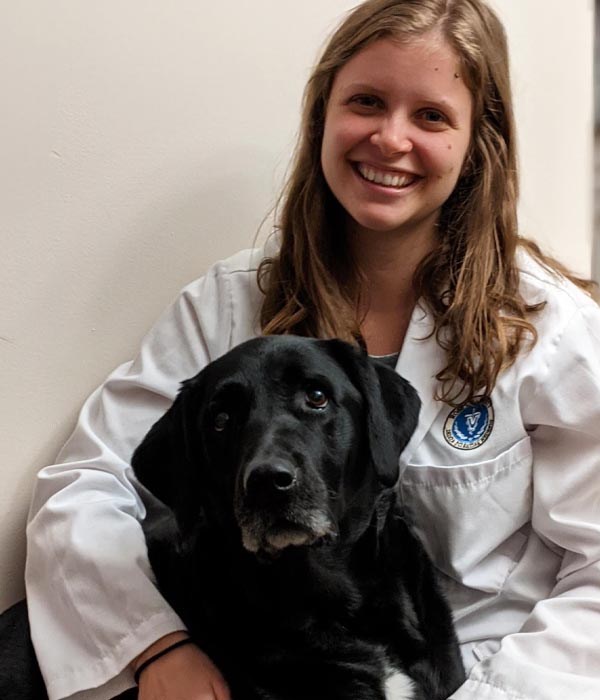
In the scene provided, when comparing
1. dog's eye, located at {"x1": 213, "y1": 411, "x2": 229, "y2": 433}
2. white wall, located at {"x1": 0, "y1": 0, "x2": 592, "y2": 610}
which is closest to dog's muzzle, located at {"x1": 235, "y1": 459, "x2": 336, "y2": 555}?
dog's eye, located at {"x1": 213, "y1": 411, "x2": 229, "y2": 433}

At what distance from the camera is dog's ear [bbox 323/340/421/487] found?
130cm

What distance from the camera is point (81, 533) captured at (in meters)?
1.41

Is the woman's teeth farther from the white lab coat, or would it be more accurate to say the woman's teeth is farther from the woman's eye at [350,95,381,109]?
the white lab coat

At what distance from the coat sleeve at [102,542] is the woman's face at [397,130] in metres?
0.35

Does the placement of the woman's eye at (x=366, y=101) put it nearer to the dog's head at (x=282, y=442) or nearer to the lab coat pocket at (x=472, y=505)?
the dog's head at (x=282, y=442)

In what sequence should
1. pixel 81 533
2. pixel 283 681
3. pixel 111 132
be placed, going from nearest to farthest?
pixel 283 681
pixel 81 533
pixel 111 132

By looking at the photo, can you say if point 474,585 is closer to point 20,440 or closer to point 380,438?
point 380,438

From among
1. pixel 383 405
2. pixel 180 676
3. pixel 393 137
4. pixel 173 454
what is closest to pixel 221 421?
pixel 173 454

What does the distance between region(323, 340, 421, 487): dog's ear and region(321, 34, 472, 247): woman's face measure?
32 centimetres

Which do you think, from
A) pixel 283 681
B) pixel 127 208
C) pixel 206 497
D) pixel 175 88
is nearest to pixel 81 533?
pixel 206 497

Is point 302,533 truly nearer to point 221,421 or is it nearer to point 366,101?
point 221,421

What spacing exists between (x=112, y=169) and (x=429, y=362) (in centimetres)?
62

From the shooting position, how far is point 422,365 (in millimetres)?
1545

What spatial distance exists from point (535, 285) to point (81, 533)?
0.83 m
